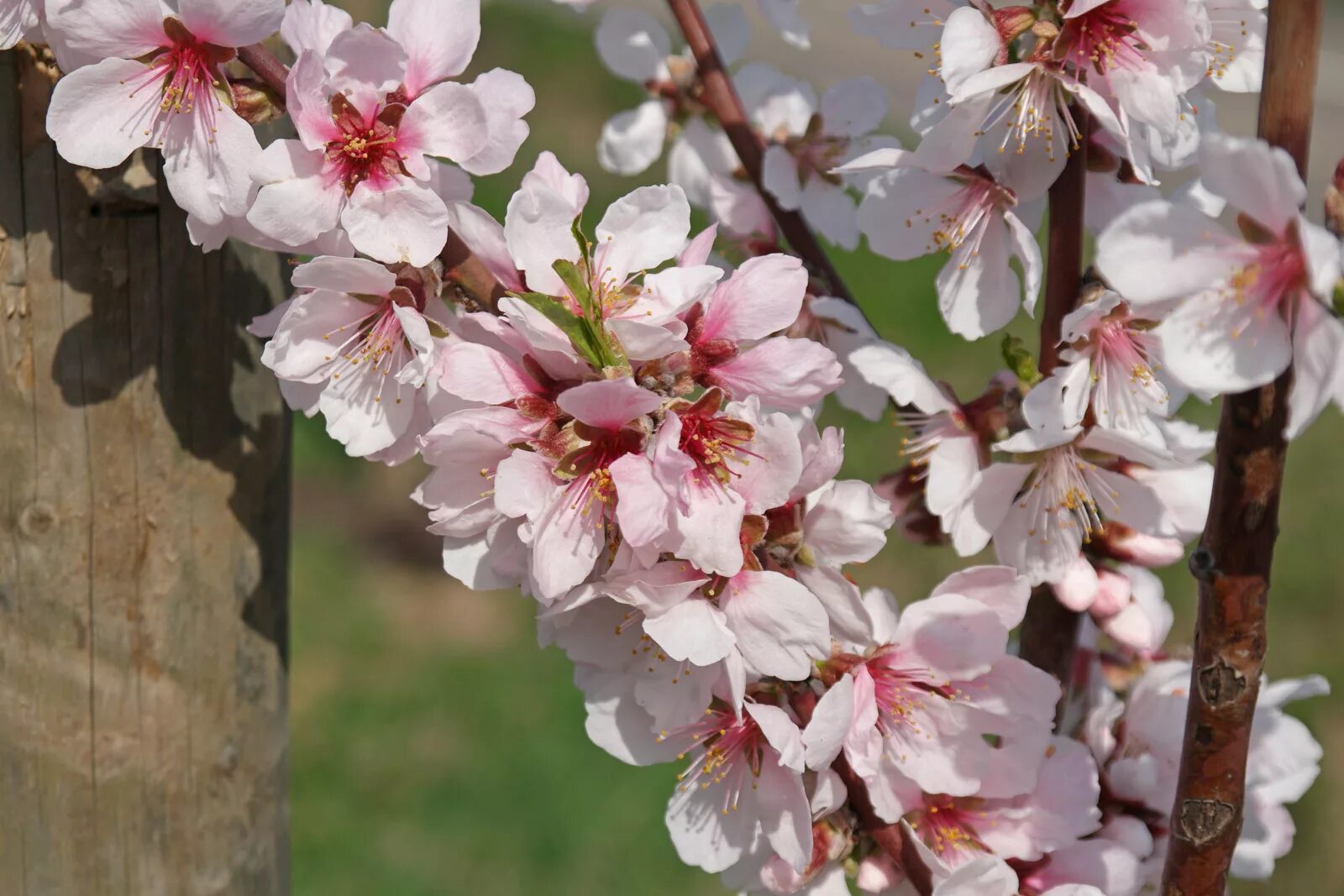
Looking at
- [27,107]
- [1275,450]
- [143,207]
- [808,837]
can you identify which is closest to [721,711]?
[808,837]

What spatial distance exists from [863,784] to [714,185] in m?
0.77

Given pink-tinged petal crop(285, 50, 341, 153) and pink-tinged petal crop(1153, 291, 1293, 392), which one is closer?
pink-tinged petal crop(1153, 291, 1293, 392)

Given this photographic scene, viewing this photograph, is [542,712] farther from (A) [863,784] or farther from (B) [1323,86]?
(B) [1323,86]

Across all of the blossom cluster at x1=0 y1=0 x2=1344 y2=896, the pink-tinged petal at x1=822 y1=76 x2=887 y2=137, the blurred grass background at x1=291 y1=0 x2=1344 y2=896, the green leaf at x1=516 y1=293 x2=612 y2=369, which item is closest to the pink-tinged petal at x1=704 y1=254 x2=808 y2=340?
the blossom cluster at x1=0 y1=0 x2=1344 y2=896

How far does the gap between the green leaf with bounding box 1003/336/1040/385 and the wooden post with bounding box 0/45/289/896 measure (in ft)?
2.74

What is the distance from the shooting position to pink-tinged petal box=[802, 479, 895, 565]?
1141 mm

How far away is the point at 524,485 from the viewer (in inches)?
40.9

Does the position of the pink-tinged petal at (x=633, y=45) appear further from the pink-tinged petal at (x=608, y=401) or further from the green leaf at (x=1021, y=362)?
→ the pink-tinged petal at (x=608, y=401)

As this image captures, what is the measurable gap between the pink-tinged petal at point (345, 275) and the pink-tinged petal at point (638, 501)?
0.93ft

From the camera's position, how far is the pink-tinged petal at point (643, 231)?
3.69 feet

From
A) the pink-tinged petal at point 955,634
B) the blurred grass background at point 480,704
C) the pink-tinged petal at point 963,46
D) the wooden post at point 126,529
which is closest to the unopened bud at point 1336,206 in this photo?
the pink-tinged petal at point 963,46

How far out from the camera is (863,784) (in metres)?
1.26

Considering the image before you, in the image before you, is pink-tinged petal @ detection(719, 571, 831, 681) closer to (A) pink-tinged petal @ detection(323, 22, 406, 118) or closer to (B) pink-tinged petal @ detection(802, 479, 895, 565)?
(B) pink-tinged petal @ detection(802, 479, 895, 565)

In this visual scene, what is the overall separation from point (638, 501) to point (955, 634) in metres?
0.35
